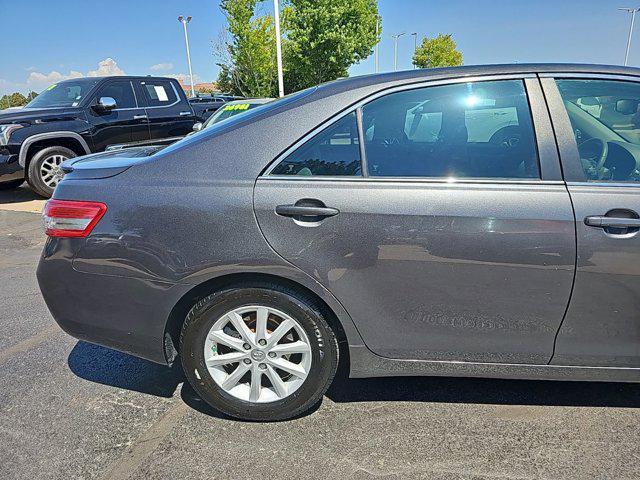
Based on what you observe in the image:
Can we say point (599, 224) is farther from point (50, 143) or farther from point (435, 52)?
point (435, 52)

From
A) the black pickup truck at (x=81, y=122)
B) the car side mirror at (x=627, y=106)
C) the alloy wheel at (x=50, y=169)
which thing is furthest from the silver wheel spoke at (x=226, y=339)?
the alloy wheel at (x=50, y=169)

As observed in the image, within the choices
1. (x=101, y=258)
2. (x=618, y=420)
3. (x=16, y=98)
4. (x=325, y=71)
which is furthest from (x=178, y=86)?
(x=16, y=98)

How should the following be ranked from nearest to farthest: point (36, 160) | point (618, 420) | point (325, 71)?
point (618, 420), point (36, 160), point (325, 71)

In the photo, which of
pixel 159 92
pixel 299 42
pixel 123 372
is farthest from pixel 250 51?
pixel 123 372

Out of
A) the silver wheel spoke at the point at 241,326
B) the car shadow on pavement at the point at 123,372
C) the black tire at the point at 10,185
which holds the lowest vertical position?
the car shadow on pavement at the point at 123,372

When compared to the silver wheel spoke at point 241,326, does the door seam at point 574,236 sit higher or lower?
higher

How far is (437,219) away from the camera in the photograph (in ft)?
6.56

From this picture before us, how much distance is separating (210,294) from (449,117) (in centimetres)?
139

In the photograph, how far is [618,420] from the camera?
7.55 feet

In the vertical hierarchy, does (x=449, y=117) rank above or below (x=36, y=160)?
above

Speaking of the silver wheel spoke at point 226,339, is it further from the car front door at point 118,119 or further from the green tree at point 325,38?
the green tree at point 325,38

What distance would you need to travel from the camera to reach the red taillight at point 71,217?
7.20ft

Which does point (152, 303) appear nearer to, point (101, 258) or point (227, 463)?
point (101, 258)

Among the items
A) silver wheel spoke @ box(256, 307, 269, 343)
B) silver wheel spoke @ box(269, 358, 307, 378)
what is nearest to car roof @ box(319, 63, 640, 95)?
silver wheel spoke @ box(256, 307, 269, 343)
